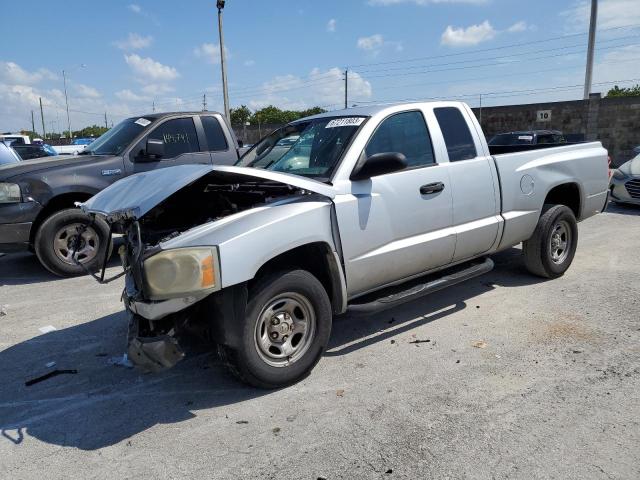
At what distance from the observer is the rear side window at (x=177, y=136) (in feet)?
24.7

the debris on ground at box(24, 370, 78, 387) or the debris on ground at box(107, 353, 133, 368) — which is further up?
the debris on ground at box(107, 353, 133, 368)

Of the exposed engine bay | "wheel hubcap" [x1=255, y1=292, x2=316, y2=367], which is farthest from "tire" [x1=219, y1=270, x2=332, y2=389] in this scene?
the exposed engine bay

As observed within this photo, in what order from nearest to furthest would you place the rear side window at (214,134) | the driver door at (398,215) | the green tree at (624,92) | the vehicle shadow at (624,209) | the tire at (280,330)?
the tire at (280,330) < the driver door at (398,215) < the rear side window at (214,134) < the vehicle shadow at (624,209) < the green tree at (624,92)

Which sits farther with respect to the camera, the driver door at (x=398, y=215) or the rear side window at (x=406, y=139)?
the rear side window at (x=406, y=139)

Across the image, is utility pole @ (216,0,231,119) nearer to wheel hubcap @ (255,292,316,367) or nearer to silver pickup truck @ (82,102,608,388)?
silver pickup truck @ (82,102,608,388)

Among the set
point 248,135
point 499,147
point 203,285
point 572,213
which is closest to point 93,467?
point 203,285

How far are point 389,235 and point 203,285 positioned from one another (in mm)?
1650

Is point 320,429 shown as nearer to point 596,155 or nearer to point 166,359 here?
point 166,359

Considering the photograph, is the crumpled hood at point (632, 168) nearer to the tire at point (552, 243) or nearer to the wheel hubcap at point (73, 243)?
the tire at point (552, 243)

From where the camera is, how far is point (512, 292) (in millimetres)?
5609

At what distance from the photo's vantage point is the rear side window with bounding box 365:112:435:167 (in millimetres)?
4332

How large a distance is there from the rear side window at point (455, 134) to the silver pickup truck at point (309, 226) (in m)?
0.01

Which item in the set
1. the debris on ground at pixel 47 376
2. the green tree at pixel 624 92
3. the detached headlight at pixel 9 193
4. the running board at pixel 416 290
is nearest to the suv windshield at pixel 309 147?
the running board at pixel 416 290

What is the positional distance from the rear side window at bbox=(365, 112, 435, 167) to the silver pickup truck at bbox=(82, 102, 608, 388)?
13 millimetres
